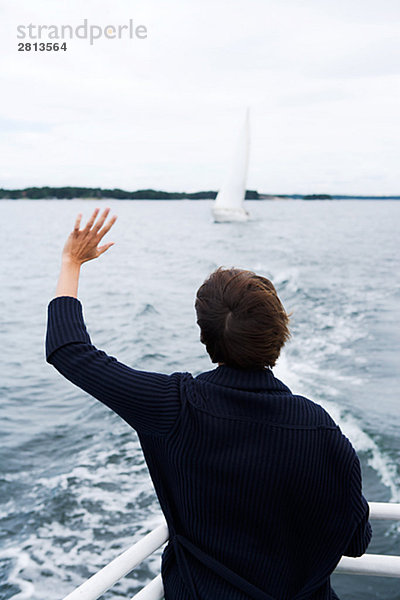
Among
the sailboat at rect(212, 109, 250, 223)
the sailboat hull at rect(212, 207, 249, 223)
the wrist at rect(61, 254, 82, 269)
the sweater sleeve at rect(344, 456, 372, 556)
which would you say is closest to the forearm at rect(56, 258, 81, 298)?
the wrist at rect(61, 254, 82, 269)

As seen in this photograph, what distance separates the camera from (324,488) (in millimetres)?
1286

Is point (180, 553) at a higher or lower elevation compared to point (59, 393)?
higher

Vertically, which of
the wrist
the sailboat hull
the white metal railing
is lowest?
the white metal railing

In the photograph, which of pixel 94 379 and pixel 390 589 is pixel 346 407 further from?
pixel 94 379

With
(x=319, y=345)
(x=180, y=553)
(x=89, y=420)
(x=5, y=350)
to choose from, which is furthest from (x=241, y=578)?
(x=5, y=350)

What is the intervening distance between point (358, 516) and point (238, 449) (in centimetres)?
36

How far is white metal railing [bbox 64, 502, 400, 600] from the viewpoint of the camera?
130 cm

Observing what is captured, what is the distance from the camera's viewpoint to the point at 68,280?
1.37 m

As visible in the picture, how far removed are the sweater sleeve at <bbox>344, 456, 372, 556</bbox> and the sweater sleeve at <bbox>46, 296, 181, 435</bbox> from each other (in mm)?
433

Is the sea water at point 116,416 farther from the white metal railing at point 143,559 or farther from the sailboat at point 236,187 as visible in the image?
the sailboat at point 236,187

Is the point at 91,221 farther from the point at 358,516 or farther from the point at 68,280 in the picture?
the point at 358,516

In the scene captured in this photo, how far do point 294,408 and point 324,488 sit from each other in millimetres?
194

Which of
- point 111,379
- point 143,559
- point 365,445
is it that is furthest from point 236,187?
point 111,379

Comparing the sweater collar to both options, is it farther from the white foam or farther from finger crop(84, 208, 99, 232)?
the white foam
